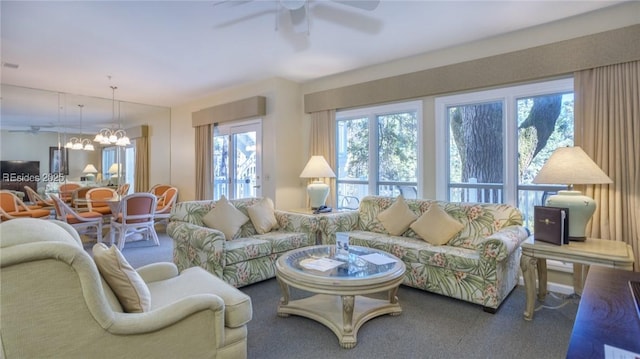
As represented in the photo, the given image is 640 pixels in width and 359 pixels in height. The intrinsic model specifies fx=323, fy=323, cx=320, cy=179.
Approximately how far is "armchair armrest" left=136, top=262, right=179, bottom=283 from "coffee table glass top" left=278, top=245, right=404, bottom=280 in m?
0.79

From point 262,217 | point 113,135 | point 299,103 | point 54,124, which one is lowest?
point 262,217

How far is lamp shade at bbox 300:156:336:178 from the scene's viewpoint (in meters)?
4.45

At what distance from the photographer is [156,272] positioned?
2.21m

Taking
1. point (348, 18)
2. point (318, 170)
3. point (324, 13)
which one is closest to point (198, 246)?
point (318, 170)

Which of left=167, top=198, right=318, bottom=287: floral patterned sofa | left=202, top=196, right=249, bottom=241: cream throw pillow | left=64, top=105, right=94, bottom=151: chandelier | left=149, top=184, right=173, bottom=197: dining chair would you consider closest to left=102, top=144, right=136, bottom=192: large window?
left=64, top=105, right=94, bottom=151: chandelier

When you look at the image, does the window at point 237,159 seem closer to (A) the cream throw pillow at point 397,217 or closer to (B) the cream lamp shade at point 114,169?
(B) the cream lamp shade at point 114,169

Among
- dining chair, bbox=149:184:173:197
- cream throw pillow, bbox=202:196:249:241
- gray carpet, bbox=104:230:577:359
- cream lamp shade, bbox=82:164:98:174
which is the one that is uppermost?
cream lamp shade, bbox=82:164:98:174

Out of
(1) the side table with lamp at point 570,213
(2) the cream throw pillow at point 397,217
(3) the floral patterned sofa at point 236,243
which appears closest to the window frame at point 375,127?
(2) the cream throw pillow at point 397,217

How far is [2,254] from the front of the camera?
3.61 ft

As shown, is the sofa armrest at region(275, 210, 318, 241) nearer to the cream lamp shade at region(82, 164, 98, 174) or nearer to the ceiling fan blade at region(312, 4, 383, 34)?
the ceiling fan blade at region(312, 4, 383, 34)

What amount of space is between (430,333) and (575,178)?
5.44ft

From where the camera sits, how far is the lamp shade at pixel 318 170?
4.45m

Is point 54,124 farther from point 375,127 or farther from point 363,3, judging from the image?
point 363,3

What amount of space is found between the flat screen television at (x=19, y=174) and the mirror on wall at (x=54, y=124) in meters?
0.03
